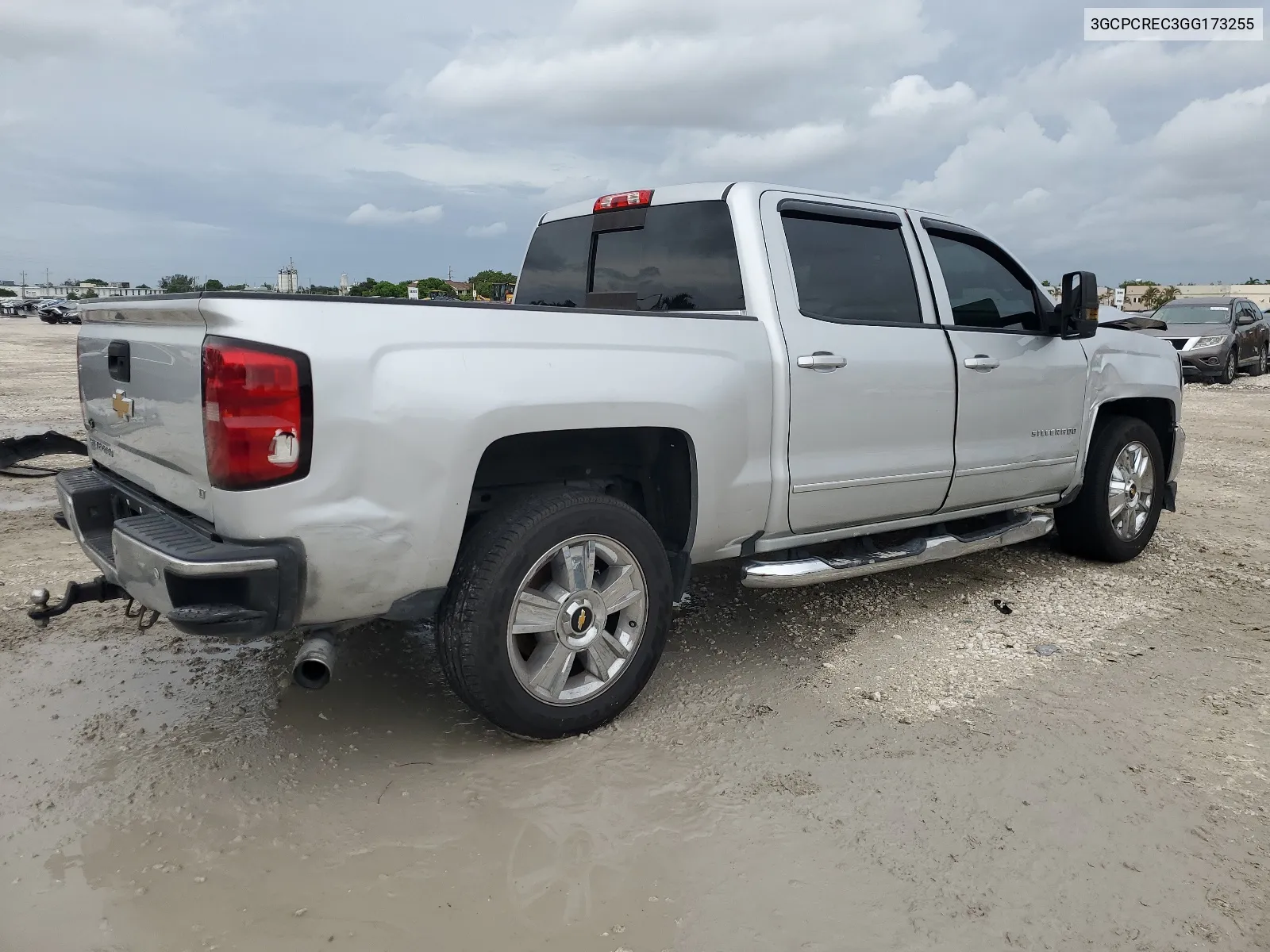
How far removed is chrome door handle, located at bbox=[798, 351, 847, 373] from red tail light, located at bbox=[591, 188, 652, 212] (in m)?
1.10

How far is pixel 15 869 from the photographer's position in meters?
2.55

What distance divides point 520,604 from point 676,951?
118 centimetres

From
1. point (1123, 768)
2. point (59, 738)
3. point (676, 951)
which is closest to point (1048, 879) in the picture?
point (1123, 768)

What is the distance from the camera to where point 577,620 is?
3.20 metres

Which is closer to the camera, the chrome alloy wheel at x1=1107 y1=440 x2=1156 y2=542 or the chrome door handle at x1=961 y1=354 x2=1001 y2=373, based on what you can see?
the chrome door handle at x1=961 y1=354 x2=1001 y2=373

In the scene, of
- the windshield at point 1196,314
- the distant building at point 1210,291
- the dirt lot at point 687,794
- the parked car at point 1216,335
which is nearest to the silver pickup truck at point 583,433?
the dirt lot at point 687,794

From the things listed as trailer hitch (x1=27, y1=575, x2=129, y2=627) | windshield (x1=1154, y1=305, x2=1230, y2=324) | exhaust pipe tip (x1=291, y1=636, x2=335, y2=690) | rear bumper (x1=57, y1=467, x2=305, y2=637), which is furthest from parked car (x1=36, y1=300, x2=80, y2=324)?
exhaust pipe tip (x1=291, y1=636, x2=335, y2=690)

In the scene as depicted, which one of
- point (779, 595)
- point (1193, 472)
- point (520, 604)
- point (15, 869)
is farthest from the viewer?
point (1193, 472)

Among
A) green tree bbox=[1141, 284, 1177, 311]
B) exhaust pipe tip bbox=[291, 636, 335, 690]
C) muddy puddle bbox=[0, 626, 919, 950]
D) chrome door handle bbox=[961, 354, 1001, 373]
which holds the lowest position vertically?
muddy puddle bbox=[0, 626, 919, 950]

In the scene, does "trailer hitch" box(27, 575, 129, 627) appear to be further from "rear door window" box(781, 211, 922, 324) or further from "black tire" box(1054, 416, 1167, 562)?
"black tire" box(1054, 416, 1167, 562)

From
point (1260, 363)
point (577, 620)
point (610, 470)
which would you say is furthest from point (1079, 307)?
point (1260, 363)

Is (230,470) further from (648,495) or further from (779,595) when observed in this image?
(779,595)

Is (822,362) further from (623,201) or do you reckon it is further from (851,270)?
(623,201)

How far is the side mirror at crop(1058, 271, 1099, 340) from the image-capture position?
182 inches
